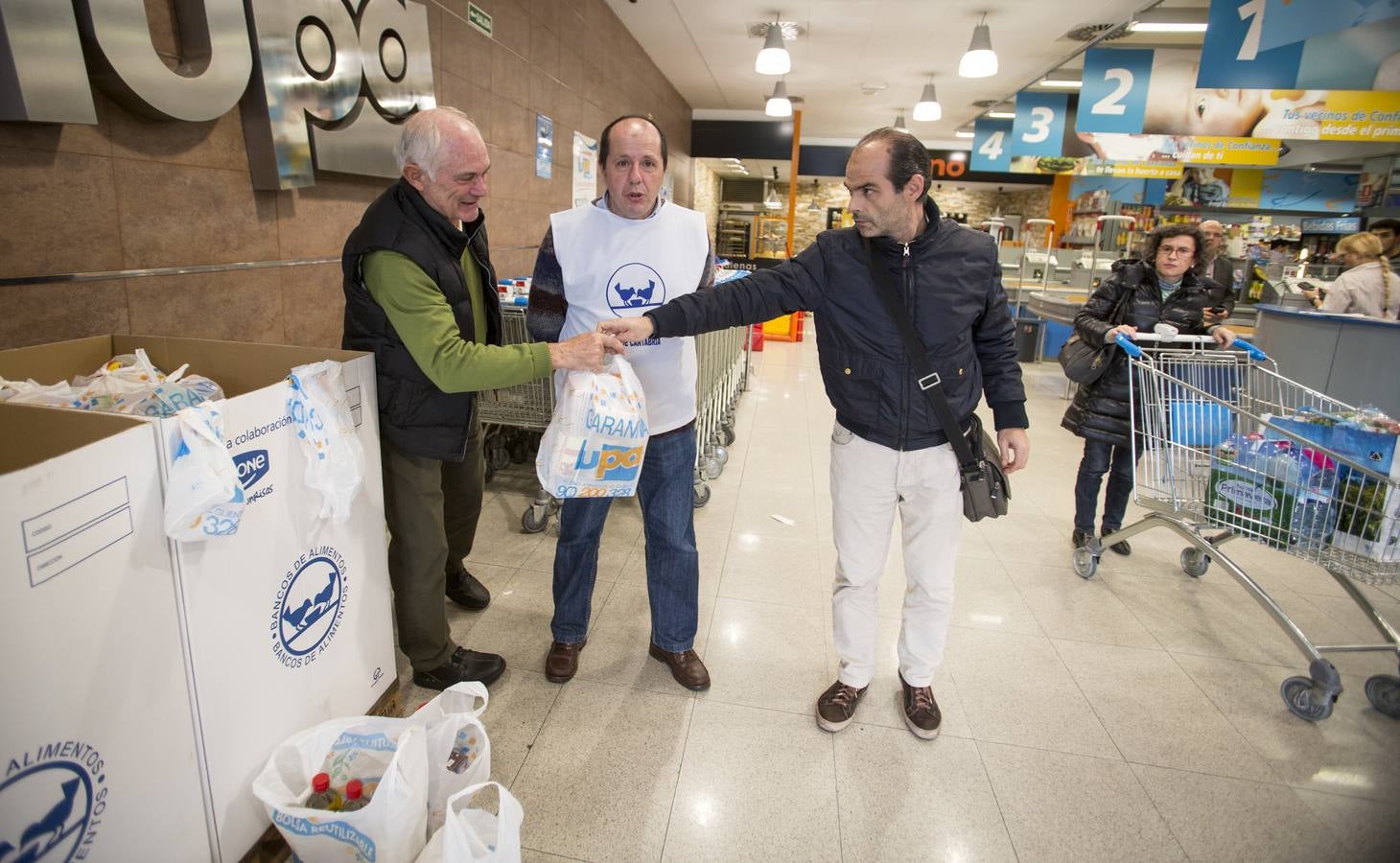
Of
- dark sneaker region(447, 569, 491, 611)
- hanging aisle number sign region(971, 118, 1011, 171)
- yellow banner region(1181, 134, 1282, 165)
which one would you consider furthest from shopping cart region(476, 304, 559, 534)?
hanging aisle number sign region(971, 118, 1011, 171)

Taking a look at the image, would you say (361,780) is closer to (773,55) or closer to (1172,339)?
(1172,339)

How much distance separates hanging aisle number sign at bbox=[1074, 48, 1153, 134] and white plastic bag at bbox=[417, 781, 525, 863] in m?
7.49

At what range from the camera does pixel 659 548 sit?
2.22m

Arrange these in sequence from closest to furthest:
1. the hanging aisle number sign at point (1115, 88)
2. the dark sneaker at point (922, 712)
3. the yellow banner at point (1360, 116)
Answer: the dark sneaker at point (922, 712) → the yellow banner at point (1360, 116) → the hanging aisle number sign at point (1115, 88)

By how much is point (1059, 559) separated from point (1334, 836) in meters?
1.65

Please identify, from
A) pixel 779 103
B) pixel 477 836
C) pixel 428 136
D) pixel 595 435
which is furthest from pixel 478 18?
pixel 779 103

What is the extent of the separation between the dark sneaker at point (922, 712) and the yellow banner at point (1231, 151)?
6.88 m

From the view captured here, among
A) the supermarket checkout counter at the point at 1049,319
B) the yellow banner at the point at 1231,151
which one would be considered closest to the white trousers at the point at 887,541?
the supermarket checkout counter at the point at 1049,319

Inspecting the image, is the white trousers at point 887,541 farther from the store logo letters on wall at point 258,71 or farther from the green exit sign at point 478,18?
the green exit sign at point 478,18

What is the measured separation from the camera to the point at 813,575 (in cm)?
316

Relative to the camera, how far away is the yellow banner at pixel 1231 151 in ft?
21.5

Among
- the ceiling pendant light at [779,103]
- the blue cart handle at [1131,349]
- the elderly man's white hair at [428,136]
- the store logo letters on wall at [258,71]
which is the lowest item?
the blue cart handle at [1131,349]

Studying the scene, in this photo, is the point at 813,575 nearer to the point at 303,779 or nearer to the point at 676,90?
the point at 303,779

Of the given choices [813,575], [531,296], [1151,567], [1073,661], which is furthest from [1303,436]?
[531,296]
